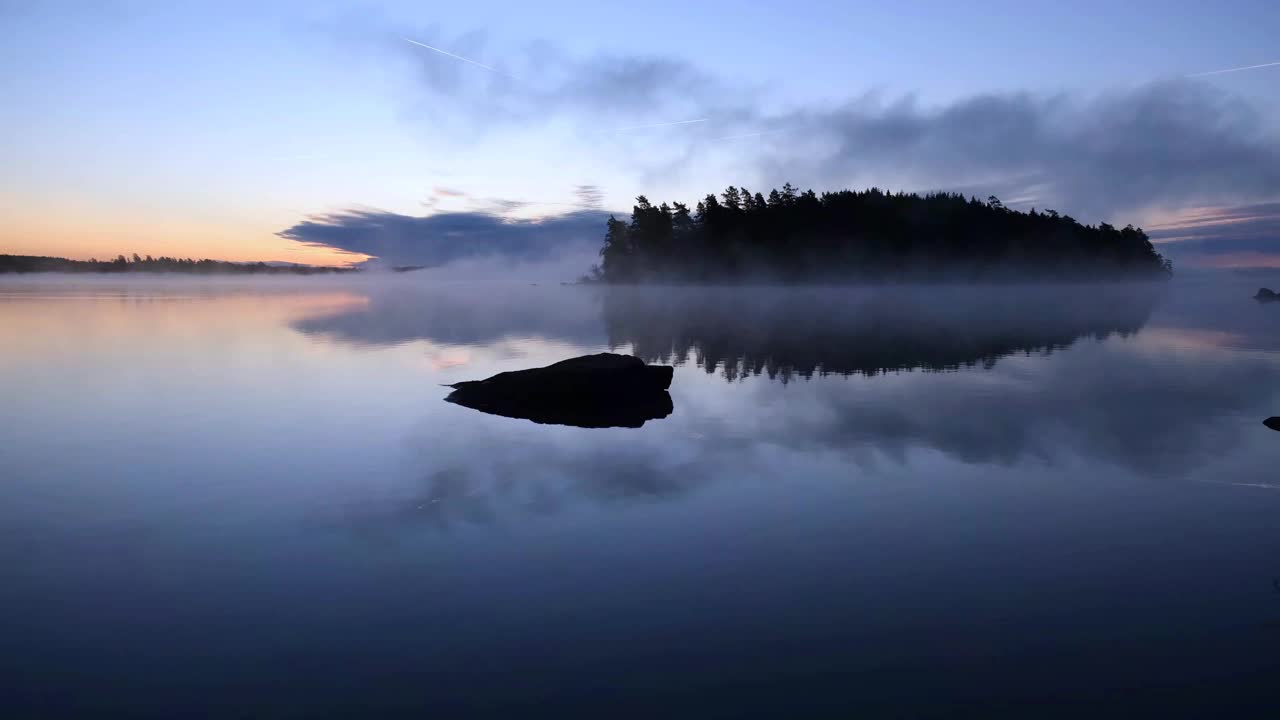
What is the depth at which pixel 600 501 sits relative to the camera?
14328 millimetres

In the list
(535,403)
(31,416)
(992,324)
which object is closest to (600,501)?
(535,403)

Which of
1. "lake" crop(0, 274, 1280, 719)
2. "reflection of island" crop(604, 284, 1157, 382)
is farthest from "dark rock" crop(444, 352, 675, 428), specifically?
"reflection of island" crop(604, 284, 1157, 382)

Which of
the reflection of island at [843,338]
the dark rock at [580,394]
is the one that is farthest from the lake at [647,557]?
the reflection of island at [843,338]

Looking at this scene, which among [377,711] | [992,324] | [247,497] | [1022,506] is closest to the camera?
[377,711]

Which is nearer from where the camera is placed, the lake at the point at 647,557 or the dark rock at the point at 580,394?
the lake at the point at 647,557

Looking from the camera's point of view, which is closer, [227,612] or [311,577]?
[227,612]

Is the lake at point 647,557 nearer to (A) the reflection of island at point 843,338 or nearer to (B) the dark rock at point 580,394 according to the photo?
(B) the dark rock at point 580,394

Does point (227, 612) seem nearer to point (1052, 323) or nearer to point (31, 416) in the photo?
point (31, 416)

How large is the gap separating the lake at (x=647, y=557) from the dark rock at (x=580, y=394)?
117 cm

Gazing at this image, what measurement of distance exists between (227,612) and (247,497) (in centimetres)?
569

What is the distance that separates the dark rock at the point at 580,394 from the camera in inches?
900

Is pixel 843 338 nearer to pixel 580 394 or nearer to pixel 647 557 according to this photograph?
pixel 580 394

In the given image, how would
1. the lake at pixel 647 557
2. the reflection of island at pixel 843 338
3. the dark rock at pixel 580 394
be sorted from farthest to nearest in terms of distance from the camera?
the reflection of island at pixel 843 338, the dark rock at pixel 580 394, the lake at pixel 647 557

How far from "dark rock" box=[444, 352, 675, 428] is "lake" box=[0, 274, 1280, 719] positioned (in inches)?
46.0
